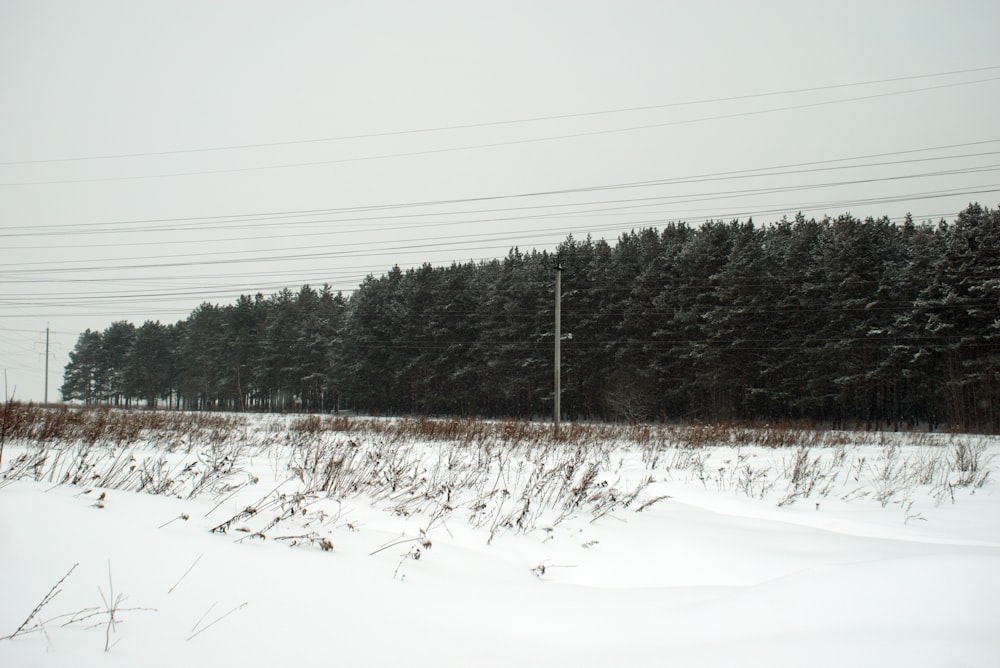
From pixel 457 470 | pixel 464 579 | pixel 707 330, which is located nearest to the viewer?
pixel 464 579

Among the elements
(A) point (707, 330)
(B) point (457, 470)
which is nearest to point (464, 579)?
(B) point (457, 470)

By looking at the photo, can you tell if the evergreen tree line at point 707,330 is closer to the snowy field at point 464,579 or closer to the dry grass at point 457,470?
the dry grass at point 457,470

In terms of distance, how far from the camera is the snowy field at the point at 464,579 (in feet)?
7.07

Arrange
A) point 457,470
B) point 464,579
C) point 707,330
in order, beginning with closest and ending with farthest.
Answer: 1. point 464,579
2. point 457,470
3. point 707,330

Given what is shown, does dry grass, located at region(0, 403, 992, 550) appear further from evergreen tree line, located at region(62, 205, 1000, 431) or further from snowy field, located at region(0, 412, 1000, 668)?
evergreen tree line, located at region(62, 205, 1000, 431)

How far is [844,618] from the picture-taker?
2.71 m

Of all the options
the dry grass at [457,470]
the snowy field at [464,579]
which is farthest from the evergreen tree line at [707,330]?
the snowy field at [464,579]

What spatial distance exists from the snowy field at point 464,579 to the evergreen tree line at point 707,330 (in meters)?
16.2

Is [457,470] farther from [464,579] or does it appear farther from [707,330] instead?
[707,330]

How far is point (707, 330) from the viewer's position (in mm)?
34344

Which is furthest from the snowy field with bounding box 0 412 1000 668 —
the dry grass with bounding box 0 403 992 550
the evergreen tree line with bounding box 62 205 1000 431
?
the evergreen tree line with bounding box 62 205 1000 431

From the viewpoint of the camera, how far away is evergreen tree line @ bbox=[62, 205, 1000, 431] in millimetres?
29250

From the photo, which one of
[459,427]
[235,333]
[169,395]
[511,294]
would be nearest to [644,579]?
[459,427]

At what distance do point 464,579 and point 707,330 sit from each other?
33.6m
